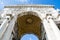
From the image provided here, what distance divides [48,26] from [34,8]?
6184mm

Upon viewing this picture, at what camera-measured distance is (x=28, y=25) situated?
2178 cm

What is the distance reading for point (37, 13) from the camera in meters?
19.6

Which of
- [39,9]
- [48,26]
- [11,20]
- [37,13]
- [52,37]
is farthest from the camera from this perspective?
[39,9]

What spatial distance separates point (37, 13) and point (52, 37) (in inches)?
278

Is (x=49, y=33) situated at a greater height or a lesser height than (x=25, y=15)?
lesser

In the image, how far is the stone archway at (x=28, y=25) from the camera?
822 inches

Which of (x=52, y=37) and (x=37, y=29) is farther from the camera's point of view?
(x=37, y=29)

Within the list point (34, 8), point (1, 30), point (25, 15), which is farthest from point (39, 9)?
point (1, 30)

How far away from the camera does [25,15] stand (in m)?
20.4

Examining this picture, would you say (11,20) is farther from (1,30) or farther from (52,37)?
(52,37)

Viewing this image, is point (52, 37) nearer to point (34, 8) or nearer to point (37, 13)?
point (37, 13)

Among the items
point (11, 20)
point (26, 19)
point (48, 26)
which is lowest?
point (48, 26)

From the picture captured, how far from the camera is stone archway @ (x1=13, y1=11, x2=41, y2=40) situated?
68.5 feet

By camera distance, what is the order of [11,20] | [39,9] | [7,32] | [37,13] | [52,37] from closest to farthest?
[52,37], [7,32], [11,20], [37,13], [39,9]
